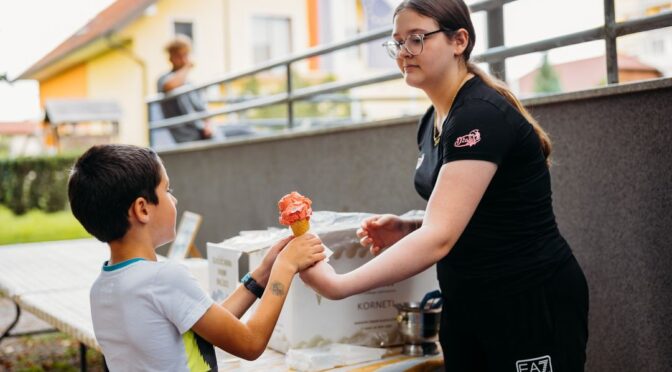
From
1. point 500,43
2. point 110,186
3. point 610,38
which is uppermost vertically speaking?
point 500,43

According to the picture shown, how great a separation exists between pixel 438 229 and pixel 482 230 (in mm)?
156

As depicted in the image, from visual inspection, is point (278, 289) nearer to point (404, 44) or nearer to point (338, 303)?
point (338, 303)

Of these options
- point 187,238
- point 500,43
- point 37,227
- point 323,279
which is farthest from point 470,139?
point 37,227

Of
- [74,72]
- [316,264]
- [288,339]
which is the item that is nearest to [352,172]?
[288,339]

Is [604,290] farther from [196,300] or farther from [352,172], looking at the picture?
[352,172]

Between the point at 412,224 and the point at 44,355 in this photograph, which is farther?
the point at 44,355

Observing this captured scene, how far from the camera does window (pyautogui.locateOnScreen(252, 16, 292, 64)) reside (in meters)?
26.7

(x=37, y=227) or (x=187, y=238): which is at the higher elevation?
(x=187, y=238)

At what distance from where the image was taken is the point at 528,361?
1.94m

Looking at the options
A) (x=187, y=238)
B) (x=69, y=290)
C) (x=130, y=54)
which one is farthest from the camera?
(x=130, y=54)

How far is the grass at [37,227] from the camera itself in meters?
15.3

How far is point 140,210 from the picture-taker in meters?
1.83

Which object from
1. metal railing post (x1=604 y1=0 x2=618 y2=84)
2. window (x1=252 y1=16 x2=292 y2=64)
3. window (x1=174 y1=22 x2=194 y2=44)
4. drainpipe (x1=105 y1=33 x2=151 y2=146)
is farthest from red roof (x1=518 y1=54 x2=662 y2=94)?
window (x1=252 y1=16 x2=292 y2=64)

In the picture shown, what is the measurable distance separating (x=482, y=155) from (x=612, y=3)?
1446mm
